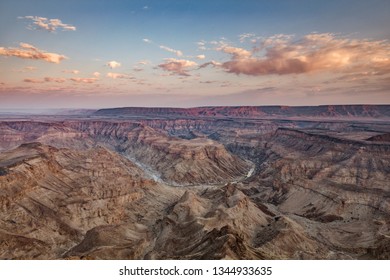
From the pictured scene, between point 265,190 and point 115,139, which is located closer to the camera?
point 265,190

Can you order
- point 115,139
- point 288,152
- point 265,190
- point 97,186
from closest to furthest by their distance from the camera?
point 97,186 < point 265,190 < point 288,152 < point 115,139

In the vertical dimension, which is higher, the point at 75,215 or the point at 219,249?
the point at 219,249

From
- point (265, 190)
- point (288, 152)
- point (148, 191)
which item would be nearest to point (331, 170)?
point (265, 190)

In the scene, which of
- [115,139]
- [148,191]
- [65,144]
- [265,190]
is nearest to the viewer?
[148,191]

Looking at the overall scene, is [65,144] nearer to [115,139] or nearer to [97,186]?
[115,139]

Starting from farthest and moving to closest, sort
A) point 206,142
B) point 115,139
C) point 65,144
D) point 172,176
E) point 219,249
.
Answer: point 115,139 → point 65,144 → point 206,142 → point 172,176 → point 219,249

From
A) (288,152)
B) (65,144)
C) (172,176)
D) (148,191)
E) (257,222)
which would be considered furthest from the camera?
(65,144)

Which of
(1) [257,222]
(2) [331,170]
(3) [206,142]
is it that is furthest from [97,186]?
(3) [206,142]

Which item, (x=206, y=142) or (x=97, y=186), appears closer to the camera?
(x=97, y=186)

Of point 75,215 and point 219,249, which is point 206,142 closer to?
point 75,215
